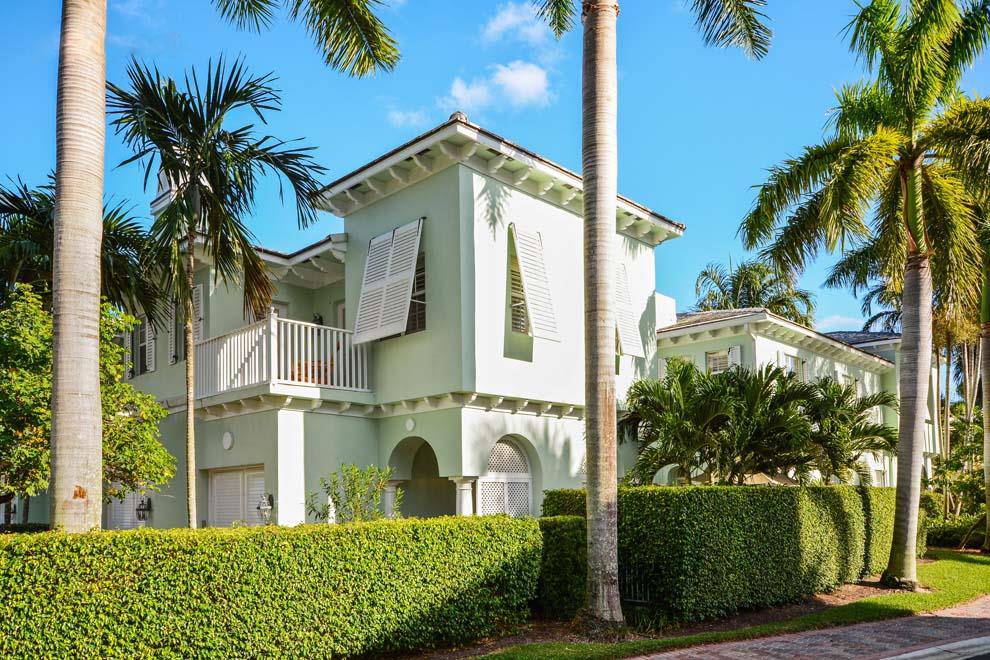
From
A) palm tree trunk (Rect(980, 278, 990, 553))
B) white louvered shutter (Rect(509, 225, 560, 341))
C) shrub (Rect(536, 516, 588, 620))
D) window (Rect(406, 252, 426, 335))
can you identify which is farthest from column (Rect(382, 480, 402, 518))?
palm tree trunk (Rect(980, 278, 990, 553))

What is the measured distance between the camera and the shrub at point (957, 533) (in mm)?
22344

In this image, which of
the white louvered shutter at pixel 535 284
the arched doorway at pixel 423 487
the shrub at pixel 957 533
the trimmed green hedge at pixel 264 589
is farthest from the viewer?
the shrub at pixel 957 533

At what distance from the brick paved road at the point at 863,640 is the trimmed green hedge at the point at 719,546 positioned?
1410mm

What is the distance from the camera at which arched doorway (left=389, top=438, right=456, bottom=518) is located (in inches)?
702

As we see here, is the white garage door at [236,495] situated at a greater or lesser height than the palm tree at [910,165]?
lesser

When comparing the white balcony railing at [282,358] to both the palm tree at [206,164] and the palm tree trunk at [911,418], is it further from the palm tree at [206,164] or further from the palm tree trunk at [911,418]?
the palm tree trunk at [911,418]

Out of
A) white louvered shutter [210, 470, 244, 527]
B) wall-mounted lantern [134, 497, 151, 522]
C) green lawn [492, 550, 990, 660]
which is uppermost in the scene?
white louvered shutter [210, 470, 244, 527]

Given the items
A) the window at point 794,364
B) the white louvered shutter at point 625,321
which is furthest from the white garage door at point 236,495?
the window at point 794,364

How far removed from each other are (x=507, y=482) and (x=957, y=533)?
13.7m

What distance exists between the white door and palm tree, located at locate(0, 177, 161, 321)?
665 centimetres

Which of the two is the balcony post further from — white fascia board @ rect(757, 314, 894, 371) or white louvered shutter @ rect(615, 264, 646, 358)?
white fascia board @ rect(757, 314, 894, 371)

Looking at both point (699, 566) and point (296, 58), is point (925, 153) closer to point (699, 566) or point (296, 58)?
point (699, 566)

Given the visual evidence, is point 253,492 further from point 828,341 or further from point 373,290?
point 828,341

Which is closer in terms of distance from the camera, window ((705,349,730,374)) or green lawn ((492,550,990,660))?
green lawn ((492,550,990,660))
